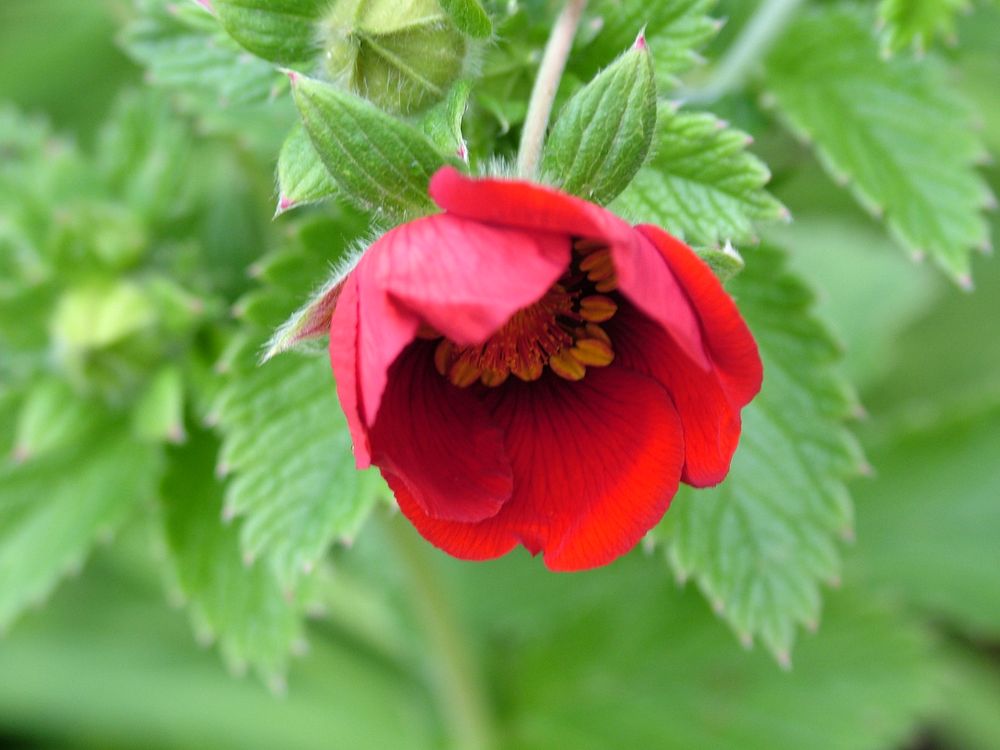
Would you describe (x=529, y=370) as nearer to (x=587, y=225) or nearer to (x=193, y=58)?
(x=587, y=225)

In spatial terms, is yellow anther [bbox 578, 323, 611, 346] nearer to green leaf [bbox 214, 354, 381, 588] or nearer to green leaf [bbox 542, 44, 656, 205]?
green leaf [bbox 542, 44, 656, 205]

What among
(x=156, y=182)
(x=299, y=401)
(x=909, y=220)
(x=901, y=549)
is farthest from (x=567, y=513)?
(x=901, y=549)

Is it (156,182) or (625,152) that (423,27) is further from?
(156,182)

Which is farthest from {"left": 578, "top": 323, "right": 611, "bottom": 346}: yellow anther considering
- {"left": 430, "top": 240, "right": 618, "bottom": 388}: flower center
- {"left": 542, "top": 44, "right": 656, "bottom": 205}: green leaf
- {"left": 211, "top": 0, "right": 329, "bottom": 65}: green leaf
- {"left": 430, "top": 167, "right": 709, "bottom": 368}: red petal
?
{"left": 211, "top": 0, "right": 329, "bottom": 65}: green leaf

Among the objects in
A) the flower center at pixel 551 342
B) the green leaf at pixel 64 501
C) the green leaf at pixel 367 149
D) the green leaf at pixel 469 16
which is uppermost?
the green leaf at pixel 469 16

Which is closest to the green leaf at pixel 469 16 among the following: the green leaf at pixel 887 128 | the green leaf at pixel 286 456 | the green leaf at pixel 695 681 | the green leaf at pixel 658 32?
the green leaf at pixel 658 32

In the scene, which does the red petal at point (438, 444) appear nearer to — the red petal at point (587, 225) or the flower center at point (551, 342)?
the flower center at point (551, 342)
